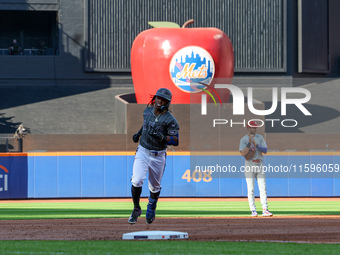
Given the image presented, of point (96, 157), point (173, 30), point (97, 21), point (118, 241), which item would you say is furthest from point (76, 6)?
point (118, 241)

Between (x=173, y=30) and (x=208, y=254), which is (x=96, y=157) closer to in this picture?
(x=173, y=30)

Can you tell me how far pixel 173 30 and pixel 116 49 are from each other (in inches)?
300

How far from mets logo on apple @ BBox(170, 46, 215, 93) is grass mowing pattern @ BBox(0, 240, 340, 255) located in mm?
20171

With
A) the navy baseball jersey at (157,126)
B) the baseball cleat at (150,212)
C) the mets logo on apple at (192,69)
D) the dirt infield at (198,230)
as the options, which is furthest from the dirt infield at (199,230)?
the mets logo on apple at (192,69)

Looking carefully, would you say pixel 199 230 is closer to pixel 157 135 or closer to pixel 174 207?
pixel 157 135

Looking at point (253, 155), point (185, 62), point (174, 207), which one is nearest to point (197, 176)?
point (174, 207)

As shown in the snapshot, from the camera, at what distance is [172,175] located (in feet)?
70.7

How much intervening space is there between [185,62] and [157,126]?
1849 cm

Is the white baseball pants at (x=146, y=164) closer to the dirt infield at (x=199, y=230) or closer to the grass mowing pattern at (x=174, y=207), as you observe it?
the dirt infield at (x=199, y=230)

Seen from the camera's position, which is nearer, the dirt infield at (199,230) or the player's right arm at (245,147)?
the dirt infield at (199,230)

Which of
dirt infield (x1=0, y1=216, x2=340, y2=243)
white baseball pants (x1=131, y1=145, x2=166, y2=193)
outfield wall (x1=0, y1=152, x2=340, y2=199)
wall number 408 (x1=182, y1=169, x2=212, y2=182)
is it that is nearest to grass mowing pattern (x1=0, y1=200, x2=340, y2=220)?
outfield wall (x1=0, y1=152, x2=340, y2=199)

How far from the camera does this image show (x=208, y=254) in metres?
6.98

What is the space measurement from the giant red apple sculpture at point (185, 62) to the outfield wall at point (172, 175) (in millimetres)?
6713

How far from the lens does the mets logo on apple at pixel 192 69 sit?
91.5ft
